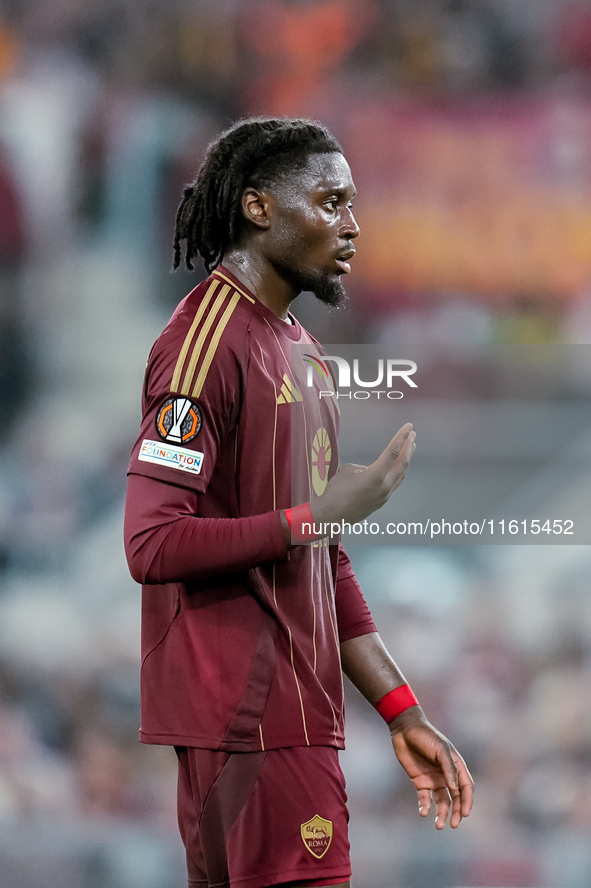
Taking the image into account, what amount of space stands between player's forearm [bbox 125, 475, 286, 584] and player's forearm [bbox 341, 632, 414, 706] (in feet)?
1.35

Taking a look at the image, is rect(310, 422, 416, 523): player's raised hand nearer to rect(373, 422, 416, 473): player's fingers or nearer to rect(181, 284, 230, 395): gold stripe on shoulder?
rect(373, 422, 416, 473): player's fingers

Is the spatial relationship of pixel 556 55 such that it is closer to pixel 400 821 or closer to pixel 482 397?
pixel 482 397

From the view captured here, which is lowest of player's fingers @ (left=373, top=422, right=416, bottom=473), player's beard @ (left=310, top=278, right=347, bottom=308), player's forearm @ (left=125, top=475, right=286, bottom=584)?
player's forearm @ (left=125, top=475, right=286, bottom=584)

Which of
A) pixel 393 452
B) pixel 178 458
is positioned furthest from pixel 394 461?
pixel 178 458

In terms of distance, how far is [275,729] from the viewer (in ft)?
4.88

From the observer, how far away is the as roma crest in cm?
147

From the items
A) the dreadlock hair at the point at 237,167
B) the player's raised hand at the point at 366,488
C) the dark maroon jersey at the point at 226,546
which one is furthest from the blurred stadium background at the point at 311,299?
the player's raised hand at the point at 366,488

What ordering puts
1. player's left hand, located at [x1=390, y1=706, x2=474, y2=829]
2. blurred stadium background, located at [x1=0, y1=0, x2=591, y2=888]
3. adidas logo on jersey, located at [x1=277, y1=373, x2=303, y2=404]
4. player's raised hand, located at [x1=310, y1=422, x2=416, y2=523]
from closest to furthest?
player's raised hand, located at [x1=310, y1=422, x2=416, y2=523] → adidas logo on jersey, located at [x1=277, y1=373, x2=303, y2=404] → player's left hand, located at [x1=390, y1=706, x2=474, y2=829] → blurred stadium background, located at [x1=0, y1=0, x2=591, y2=888]

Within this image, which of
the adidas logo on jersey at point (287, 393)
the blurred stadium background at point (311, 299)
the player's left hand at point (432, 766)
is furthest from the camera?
the blurred stadium background at point (311, 299)

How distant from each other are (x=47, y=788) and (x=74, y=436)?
1.04 meters

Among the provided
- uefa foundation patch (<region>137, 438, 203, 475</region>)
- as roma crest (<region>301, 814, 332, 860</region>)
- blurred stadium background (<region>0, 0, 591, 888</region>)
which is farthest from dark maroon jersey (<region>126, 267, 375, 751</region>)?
blurred stadium background (<region>0, 0, 591, 888</region>)

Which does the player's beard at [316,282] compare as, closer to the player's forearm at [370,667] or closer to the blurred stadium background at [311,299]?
the player's forearm at [370,667]

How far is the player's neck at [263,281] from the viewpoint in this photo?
1.67 meters

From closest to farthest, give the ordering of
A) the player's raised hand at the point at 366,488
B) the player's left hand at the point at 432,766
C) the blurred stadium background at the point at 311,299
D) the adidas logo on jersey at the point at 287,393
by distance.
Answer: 1. the player's raised hand at the point at 366,488
2. the adidas logo on jersey at the point at 287,393
3. the player's left hand at the point at 432,766
4. the blurred stadium background at the point at 311,299
